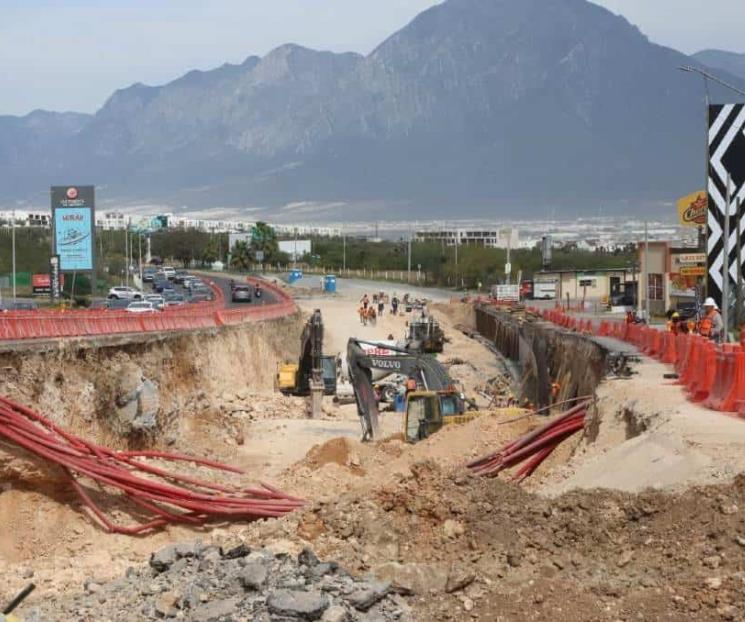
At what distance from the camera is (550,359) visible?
50500mm

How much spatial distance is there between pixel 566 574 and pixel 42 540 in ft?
32.0

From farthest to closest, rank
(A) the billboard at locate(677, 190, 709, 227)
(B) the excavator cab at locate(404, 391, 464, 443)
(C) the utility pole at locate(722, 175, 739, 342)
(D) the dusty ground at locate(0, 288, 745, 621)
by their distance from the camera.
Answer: (A) the billboard at locate(677, 190, 709, 227) → (C) the utility pole at locate(722, 175, 739, 342) → (B) the excavator cab at locate(404, 391, 464, 443) → (D) the dusty ground at locate(0, 288, 745, 621)

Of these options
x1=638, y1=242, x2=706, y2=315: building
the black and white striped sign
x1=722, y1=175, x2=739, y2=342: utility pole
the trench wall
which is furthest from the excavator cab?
x1=638, y1=242, x2=706, y2=315: building

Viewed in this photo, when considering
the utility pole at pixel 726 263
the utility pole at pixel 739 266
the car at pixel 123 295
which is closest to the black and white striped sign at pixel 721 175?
the utility pole at pixel 726 263

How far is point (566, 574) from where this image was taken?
1294cm

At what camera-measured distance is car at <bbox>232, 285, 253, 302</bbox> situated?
9281cm

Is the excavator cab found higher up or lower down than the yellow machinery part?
higher up

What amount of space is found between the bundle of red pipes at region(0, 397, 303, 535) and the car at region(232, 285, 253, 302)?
71.9 metres

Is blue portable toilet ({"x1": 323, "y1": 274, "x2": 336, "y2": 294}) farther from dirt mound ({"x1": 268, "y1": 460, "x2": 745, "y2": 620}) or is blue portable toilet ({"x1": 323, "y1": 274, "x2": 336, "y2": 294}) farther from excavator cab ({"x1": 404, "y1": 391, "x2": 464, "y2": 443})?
dirt mound ({"x1": 268, "y1": 460, "x2": 745, "y2": 620})

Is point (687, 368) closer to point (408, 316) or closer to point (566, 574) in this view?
point (566, 574)

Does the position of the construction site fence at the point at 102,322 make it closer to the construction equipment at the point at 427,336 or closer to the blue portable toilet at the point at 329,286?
the construction equipment at the point at 427,336

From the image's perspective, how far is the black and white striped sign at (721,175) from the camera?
31016 millimetres

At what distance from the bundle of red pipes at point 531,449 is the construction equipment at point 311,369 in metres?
23.0

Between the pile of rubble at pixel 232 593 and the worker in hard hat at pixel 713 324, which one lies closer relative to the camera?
the pile of rubble at pixel 232 593
